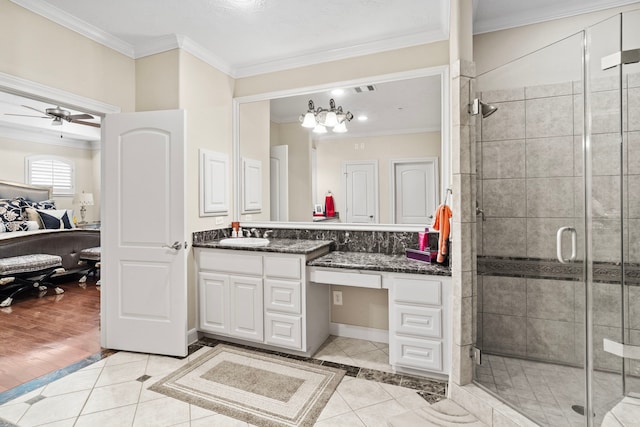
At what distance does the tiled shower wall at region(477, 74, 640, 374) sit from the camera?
1751mm

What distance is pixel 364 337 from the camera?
9.94ft

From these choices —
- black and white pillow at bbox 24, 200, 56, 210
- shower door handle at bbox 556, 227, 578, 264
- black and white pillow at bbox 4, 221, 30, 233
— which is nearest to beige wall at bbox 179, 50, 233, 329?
shower door handle at bbox 556, 227, 578, 264

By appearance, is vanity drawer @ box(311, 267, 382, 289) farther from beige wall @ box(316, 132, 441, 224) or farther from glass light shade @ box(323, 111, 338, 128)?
glass light shade @ box(323, 111, 338, 128)

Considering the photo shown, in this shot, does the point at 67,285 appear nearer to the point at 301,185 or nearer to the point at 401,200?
the point at 301,185

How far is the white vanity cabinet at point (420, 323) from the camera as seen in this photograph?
226 centimetres

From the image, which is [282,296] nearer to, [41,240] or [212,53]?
[212,53]

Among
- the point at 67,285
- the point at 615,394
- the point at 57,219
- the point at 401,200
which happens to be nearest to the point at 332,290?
the point at 401,200

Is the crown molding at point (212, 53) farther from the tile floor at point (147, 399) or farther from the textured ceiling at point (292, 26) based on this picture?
the tile floor at point (147, 399)

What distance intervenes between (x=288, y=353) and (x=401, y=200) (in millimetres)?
1578

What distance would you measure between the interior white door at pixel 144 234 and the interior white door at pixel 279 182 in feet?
3.12

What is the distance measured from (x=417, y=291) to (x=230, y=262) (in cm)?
153

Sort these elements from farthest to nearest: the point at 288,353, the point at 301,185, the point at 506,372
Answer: the point at 301,185 → the point at 288,353 → the point at 506,372

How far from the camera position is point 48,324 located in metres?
3.45

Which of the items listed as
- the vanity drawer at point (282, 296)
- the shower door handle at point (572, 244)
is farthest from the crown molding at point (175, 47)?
the shower door handle at point (572, 244)
